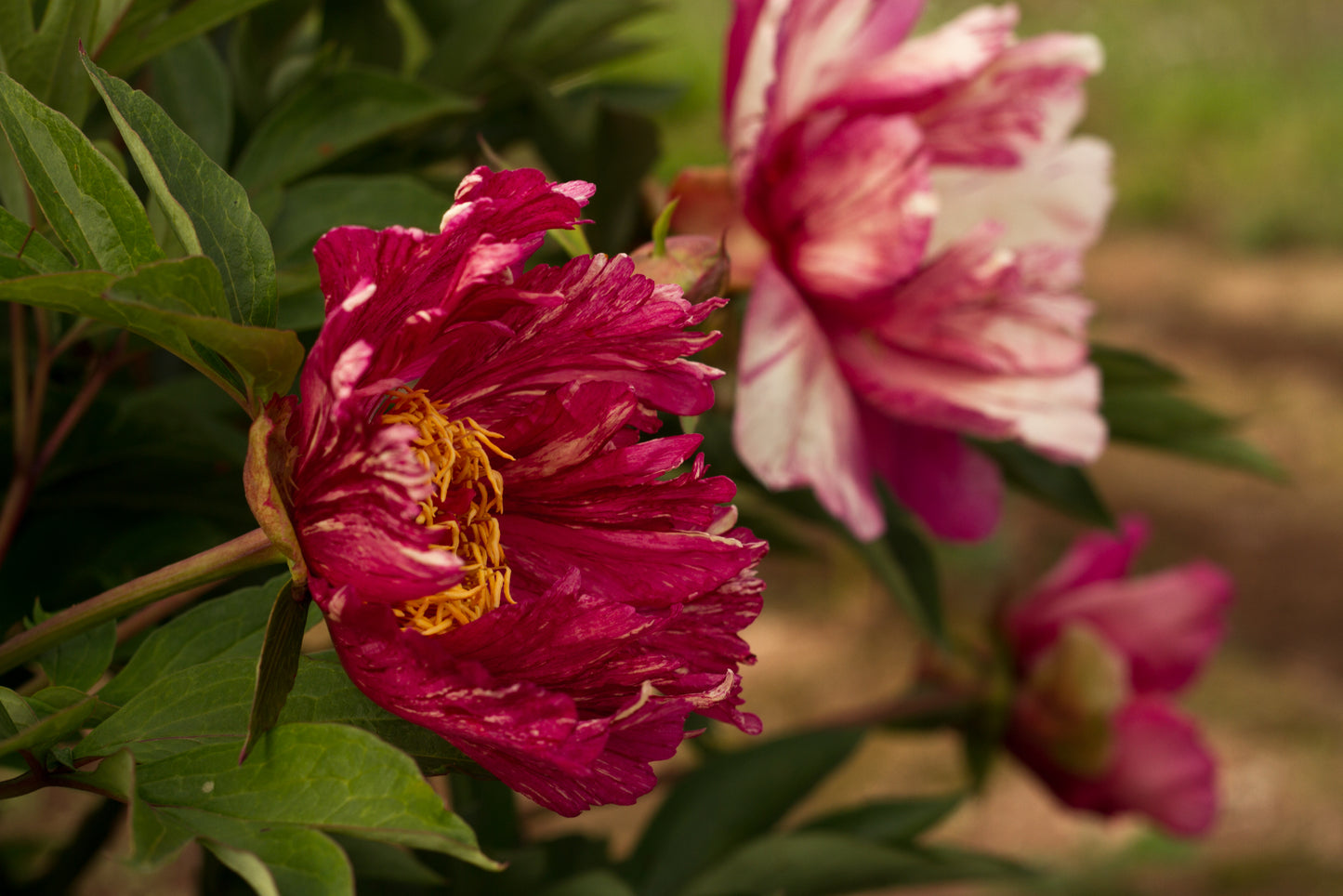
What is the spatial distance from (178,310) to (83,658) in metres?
0.06

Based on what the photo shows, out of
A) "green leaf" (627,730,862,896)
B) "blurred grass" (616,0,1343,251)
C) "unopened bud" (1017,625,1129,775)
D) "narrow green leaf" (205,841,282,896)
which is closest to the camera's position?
"narrow green leaf" (205,841,282,896)

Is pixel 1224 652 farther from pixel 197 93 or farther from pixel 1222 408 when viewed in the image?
pixel 197 93

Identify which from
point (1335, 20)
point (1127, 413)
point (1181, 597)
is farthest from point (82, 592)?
point (1335, 20)

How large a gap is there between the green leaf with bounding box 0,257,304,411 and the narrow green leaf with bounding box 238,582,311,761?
28mm

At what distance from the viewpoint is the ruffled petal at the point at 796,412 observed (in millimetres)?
259

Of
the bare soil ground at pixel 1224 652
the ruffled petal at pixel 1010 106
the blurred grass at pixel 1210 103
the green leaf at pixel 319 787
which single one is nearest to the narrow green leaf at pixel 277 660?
the green leaf at pixel 319 787

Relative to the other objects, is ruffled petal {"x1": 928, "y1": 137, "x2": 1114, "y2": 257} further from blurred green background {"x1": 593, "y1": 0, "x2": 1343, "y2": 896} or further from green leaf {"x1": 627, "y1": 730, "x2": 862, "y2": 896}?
green leaf {"x1": 627, "y1": 730, "x2": 862, "y2": 896}

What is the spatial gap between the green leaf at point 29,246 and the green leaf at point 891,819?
276 mm

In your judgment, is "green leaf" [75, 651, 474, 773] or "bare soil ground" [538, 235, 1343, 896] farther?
"bare soil ground" [538, 235, 1343, 896]

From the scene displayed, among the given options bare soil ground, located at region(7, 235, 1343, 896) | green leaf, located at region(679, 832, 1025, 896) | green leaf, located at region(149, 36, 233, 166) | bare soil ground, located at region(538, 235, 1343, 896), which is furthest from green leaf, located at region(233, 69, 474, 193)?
bare soil ground, located at region(538, 235, 1343, 896)


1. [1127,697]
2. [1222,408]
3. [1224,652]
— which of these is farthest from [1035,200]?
[1222,408]

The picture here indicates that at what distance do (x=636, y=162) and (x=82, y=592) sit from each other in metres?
→ 0.16

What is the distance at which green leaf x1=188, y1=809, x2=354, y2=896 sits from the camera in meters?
0.14

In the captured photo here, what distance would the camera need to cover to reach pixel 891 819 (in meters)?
0.38
